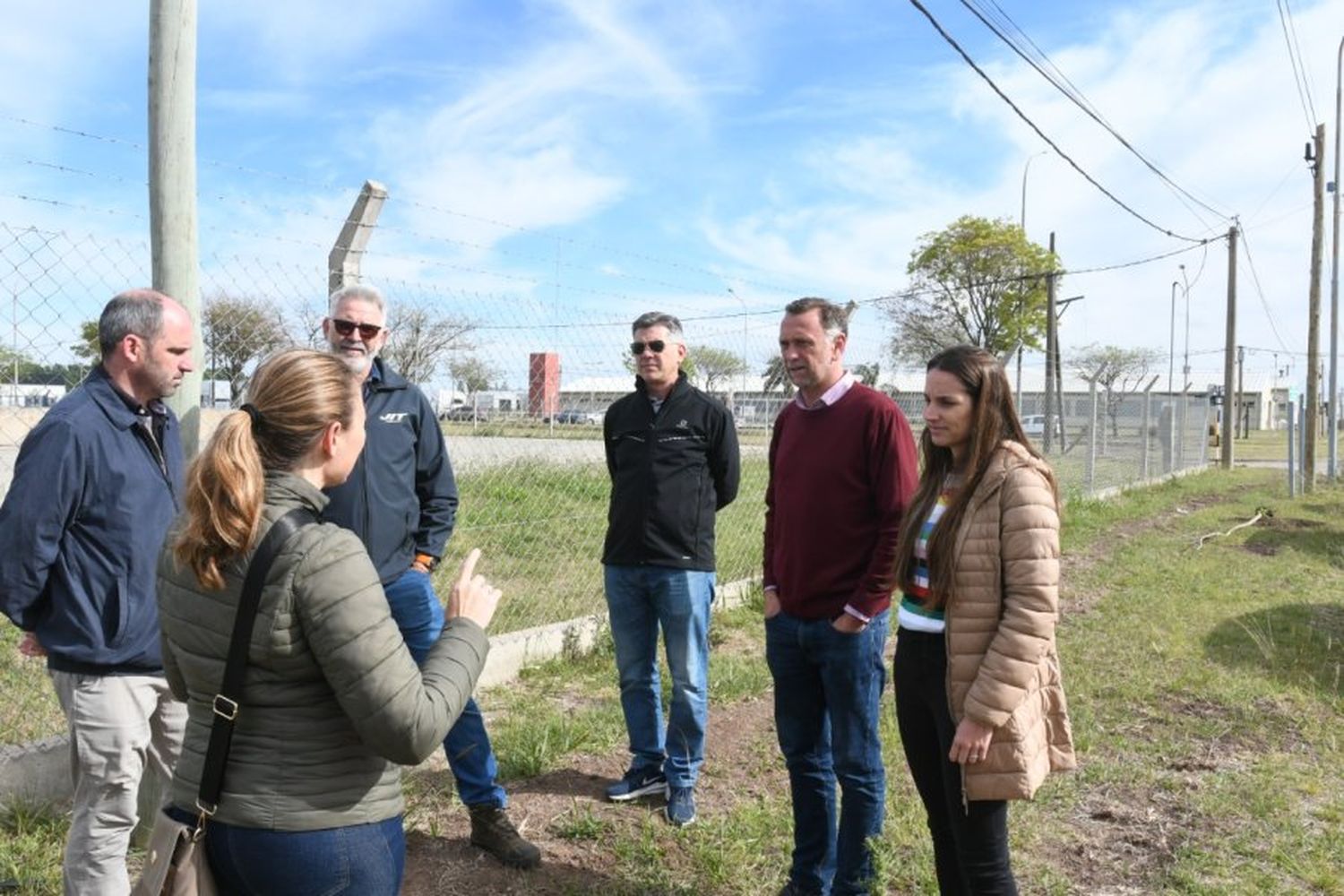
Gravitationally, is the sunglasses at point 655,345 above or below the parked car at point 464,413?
above

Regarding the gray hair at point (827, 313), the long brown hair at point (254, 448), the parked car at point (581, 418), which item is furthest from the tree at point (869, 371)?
the long brown hair at point (254, 448)

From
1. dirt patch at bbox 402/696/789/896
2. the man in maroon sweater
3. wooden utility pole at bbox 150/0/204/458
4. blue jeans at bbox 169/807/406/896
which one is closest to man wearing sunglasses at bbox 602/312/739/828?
dirt patch at bbox 402/696/789/896

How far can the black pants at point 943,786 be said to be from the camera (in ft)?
8.14

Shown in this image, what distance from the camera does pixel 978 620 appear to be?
2422 mm

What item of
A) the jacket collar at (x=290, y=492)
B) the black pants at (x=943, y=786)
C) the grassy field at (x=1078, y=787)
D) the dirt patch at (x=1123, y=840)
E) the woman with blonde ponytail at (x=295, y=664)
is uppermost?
the jacket collar at (x=290, y=492)

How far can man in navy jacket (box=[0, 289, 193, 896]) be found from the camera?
2504 millimetres

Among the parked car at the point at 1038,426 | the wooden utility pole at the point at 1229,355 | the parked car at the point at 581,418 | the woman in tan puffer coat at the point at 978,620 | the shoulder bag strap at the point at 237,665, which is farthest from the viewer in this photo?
the wooden utility pole at the point at 1229,355

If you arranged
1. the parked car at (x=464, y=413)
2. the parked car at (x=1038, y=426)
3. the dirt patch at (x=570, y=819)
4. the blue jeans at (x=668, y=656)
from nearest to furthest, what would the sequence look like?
the dirt patch at (x=570, y=819), the blue jeans at (x=668, y=656), the parked car at (x=464, y=413), the parked car at (x=1038, y=426)

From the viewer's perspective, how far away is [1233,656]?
245 inches

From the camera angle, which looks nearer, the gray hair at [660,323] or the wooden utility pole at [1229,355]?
the gray hair at [660,323]

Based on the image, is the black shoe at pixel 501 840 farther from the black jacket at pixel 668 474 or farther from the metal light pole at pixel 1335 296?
the metal light pole at pixel 1335 296

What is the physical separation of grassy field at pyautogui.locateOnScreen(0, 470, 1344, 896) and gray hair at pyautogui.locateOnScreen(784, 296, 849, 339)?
1.81 m

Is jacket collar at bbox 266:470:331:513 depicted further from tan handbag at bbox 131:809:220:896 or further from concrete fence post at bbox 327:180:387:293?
concrete fence post at bbox 327:180:387:293

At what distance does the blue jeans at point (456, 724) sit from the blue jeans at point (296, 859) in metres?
1.66
